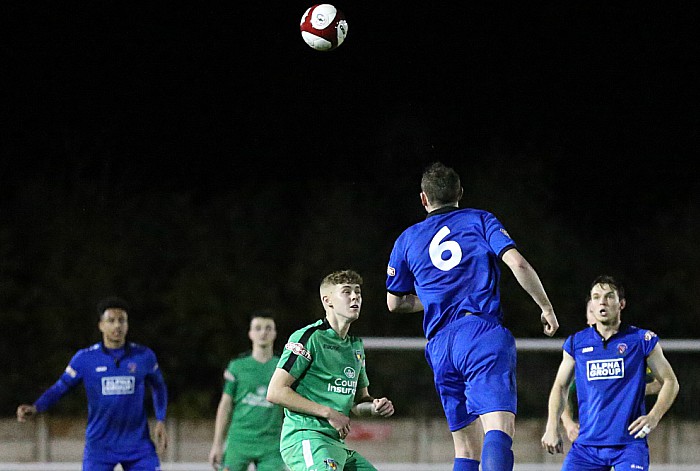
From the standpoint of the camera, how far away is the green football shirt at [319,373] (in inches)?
213

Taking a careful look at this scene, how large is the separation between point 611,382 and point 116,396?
3.54 metres

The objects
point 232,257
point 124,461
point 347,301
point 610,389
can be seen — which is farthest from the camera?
point 232,257

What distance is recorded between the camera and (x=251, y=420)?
27.3 feet

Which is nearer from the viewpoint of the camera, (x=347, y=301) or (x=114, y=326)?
(x=347, y=301)

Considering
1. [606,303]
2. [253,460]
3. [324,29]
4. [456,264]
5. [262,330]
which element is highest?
[324,29]

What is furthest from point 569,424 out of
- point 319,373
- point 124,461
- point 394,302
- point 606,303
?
point 124,461

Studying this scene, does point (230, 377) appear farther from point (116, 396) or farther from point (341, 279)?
point (341, 279)

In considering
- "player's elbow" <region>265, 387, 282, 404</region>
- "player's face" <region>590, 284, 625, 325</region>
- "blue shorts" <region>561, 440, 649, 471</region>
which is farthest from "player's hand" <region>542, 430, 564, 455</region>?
"player's elbow" <region>265, 387, 282, 404</region>

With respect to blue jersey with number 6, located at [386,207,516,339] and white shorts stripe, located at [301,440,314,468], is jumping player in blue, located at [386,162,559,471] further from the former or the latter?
white shorts stripe, located at [301,440,314,468]

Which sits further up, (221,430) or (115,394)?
(115,394)

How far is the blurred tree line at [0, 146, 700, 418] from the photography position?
1462 cm

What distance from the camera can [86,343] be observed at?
49.1 ft

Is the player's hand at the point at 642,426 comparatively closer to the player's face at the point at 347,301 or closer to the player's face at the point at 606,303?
the player's face at the point at 606,303

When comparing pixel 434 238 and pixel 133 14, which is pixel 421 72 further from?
pixel 434 238
